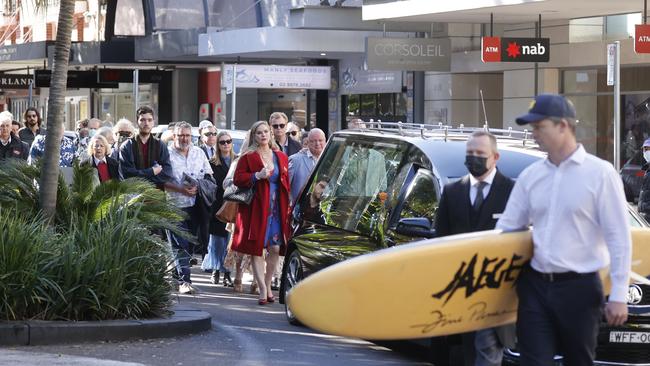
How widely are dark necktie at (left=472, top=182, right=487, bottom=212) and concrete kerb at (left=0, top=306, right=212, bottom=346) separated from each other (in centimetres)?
328

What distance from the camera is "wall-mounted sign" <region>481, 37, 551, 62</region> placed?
976 inches

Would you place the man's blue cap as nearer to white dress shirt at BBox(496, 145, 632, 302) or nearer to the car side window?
white dress shirt at BBox(496, 145, 632, 302)

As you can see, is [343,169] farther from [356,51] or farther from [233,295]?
[356,51]

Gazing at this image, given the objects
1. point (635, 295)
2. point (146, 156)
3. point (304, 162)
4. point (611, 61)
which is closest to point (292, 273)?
point (304, 162)

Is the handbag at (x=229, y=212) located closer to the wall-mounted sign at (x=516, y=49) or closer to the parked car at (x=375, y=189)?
the parked car at (x=375, y=189)

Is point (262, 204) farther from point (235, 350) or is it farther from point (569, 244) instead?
point (569, 244)

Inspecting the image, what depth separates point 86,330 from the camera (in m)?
10.3

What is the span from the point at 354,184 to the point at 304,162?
3184 millimetres

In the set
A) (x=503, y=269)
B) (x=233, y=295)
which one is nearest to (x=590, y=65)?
(x=233, y=295)

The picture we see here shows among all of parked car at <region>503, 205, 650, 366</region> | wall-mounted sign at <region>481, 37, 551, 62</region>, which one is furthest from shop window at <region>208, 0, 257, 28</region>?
parked car at <region>503, 205, 650, 366</region>

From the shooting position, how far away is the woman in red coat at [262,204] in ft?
46.1

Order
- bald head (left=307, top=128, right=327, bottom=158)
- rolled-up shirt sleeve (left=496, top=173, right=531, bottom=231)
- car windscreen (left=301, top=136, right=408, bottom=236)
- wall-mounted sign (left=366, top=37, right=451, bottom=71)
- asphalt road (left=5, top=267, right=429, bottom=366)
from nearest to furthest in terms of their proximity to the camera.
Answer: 1. rolled-up shirt sleeve (left=496, top=173, right=531, bottom=231)
2. asphalt road (left=5, top=267, right=429, bottom=366)
3. car windscreen (left=301, top=136, right=408, bottom=236)
4. bald head (left=307, top=128, right=327, bottom=158)
5. wall-mounted sign (left=366, top=37, right=451, bottom=71)

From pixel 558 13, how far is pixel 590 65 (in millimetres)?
1519

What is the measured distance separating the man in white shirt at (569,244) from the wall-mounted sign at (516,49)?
60.0 ft
